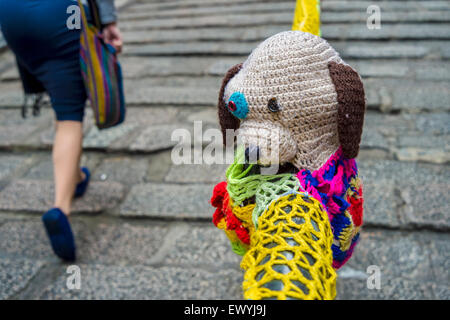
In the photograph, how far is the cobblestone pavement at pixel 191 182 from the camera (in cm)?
172

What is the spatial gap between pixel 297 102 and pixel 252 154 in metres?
0.16

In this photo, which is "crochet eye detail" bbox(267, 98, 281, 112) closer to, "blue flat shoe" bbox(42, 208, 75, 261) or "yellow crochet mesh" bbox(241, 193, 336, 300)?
"yellow crochet mesh" bbox(241, 193, 336, 300)

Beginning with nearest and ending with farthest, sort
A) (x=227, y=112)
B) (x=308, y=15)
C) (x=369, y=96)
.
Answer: (x=227, y=112) < (x=308, y=15) < (x=369, y=96)

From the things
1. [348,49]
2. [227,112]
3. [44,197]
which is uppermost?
[227,112]

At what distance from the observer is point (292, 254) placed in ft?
2.51

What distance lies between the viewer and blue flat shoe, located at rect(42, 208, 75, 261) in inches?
68.9

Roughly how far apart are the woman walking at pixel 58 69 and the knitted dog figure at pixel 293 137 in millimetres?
1067

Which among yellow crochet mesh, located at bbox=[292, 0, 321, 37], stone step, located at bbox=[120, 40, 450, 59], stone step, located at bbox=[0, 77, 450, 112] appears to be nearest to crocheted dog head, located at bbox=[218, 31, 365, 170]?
yellow crochet mesh, located at bbox=[292, 0, 321, 37]

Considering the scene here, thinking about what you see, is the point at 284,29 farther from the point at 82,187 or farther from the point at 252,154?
the point at 252,154

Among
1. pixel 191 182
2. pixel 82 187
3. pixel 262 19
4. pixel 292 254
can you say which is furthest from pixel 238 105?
pixel 262 19

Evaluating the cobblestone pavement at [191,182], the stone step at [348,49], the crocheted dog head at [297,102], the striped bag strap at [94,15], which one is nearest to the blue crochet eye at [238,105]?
the crocheted dog head at [297,102]

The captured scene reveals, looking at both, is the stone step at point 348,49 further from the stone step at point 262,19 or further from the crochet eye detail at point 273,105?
the crochet eye detail at point 273,105

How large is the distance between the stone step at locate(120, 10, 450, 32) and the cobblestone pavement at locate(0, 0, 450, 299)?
2.3 inches
